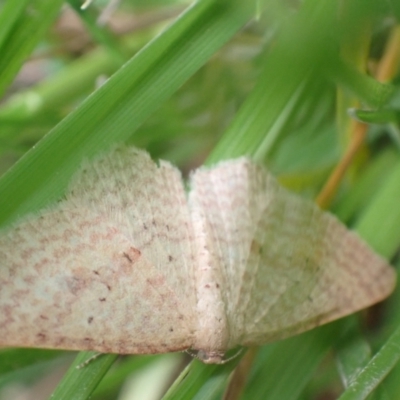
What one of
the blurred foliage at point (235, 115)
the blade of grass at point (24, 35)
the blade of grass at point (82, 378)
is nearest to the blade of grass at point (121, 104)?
the blurred foliage at point (235, 115)

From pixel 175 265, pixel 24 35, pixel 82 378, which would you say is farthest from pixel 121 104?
pixel 82 378

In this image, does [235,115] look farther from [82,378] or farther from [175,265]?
[82,378]

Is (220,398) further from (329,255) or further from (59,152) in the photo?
(59,152)

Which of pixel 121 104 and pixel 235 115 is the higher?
pixel 121 104

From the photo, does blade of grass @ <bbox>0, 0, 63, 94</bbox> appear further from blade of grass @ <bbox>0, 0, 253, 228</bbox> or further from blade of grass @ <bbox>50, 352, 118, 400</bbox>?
blade of grass @ <bbox>50, 352, 118, 400</bbox>

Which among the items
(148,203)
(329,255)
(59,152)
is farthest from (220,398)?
(59,152)

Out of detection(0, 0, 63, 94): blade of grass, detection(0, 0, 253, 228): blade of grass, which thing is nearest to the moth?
detection(0, 0, 253, 228): blade of grass
